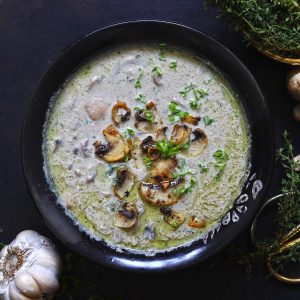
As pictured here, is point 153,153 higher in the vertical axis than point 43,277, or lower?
higher

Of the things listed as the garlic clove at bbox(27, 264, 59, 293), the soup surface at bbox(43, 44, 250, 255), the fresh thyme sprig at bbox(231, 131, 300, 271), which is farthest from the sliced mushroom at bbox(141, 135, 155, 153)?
the garlic clove at bbox(27, 264, 59, 293)

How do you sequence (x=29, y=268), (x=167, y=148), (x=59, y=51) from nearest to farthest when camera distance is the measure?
(x=167, y=148) < (x=29, y=268) < (x=59, y=51)

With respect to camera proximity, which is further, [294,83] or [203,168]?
[294,83]

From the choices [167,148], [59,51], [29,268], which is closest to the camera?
[167,148]

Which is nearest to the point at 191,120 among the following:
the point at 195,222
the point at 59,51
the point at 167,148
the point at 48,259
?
the point at 167,148

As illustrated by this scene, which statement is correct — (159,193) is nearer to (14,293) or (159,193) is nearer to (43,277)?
(43,277)

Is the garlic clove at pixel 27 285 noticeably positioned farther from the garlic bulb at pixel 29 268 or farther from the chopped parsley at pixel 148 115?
the chopped parsley at pixel 148 115
